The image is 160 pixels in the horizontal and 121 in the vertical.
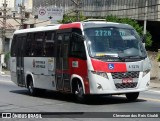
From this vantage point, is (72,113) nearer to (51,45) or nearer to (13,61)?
(51,45)

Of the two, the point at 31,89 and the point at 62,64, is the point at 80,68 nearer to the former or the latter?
the point at 62,64

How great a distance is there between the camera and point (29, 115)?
1175 cm

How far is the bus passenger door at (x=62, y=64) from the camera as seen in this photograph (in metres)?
15.8

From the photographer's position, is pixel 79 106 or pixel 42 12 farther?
pixel 42 12

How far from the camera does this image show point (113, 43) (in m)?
14.9

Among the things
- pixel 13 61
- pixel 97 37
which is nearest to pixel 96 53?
pixel 97 37

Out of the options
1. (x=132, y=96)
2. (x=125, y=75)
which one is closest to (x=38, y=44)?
(x=132, y=96)

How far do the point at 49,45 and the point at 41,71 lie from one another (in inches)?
48.5

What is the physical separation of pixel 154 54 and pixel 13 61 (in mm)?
13341

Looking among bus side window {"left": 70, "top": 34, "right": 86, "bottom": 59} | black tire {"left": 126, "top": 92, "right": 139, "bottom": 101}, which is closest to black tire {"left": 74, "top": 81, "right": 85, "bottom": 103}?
bus side window {"left": 70, "top": 34, "right": 86, "bottom": 59}

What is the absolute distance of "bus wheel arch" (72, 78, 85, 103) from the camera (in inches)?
590

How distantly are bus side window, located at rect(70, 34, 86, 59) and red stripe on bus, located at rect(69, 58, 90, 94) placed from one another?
0.17 metres

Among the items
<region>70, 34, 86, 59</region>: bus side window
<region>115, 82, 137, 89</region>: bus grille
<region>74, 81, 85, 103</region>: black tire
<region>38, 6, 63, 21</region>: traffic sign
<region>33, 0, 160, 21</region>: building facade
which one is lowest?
<region>33, 0, 160, 21</region>: building facade

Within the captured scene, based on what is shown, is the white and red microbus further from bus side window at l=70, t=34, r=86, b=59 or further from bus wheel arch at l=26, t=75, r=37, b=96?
bus wheel arch at l=26, t=75, r=37, b=96
